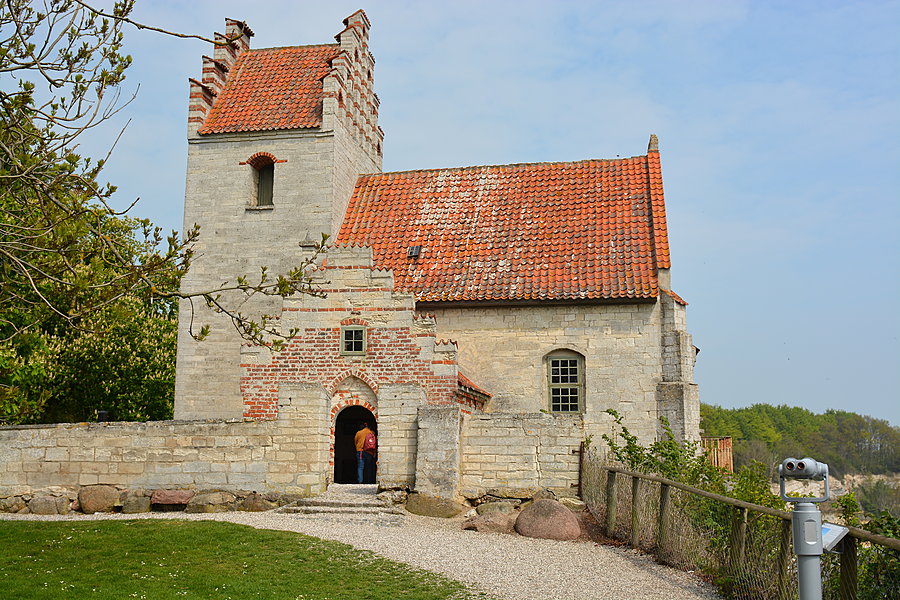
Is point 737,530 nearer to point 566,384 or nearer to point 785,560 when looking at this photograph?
point 785,560

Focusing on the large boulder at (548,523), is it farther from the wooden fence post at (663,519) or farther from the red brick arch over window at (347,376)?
the red brick arch over window at (347,376)

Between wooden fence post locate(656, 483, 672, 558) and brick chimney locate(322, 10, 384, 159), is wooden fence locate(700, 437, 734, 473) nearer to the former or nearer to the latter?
wooden fence post locate(656, 483, 672, 558)

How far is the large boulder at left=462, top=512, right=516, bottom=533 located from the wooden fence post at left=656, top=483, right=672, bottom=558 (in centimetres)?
339

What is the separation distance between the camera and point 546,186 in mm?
24297

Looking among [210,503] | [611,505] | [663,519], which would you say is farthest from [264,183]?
[663,519]

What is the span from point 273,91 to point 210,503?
1324 centimetres

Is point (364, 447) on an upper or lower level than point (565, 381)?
lower

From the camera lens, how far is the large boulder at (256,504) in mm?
16156

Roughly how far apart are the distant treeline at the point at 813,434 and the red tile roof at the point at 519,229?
1607 inches

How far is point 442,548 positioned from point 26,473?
9.41 meters

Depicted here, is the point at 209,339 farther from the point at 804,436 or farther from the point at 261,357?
the point at 804,436

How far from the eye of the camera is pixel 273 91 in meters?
24.8

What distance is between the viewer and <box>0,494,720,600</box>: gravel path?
993cm

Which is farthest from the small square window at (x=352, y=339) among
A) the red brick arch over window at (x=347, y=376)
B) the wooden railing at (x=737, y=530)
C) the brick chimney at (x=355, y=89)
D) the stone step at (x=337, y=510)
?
the brick chimney at (x=355, y=89)
